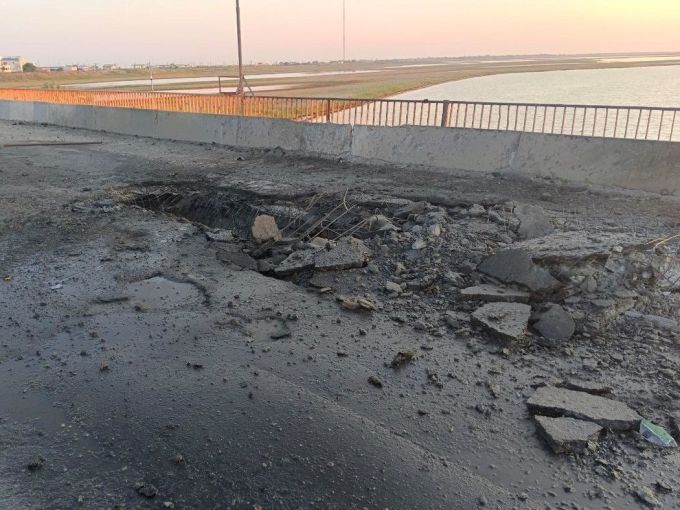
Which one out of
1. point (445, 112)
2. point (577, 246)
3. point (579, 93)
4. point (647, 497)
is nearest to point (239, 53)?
point (445, 112)

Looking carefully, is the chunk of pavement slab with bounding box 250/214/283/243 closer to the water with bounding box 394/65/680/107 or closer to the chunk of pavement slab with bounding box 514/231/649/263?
the chunk of pavement slab with bounding box 514/231/649/263

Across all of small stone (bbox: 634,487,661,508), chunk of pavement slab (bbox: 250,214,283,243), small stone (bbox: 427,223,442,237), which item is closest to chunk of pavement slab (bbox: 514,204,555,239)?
small stone (bbox: 427,223,442,237)

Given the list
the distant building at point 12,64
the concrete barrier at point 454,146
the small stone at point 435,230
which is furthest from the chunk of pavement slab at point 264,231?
the distant building at point 12,64

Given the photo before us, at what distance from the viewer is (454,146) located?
11.8 meters

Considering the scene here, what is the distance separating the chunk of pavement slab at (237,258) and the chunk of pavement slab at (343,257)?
32.3 inches

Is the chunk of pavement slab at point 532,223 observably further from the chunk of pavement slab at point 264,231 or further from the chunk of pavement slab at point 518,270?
the chunk of pavement slab at point 264,231

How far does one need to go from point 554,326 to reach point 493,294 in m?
0.69

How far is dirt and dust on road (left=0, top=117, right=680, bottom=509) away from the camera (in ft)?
10.7

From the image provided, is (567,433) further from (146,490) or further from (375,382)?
(146,490)

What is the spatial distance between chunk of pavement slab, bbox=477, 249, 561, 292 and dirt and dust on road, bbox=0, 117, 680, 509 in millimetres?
22

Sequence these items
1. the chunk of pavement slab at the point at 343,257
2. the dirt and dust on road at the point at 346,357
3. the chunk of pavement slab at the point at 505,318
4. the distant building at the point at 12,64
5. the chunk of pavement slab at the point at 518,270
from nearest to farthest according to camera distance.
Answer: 1. the dirt and dust on road at the point at 346,357
2. the chunk of pavement slab at the point at 505,318
3. the chunk of pavement slab at the point at 518,270
4. the chunk of pavement slab at the point at 343,257
5. the distant building at the point at 12,64

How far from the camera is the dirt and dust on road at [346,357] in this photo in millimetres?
3260

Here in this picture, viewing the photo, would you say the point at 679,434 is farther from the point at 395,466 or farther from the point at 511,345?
the point at 395,466

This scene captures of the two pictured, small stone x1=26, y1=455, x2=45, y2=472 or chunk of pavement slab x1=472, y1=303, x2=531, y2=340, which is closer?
small stone x1=26, y1=455, x2=45, y2=472
